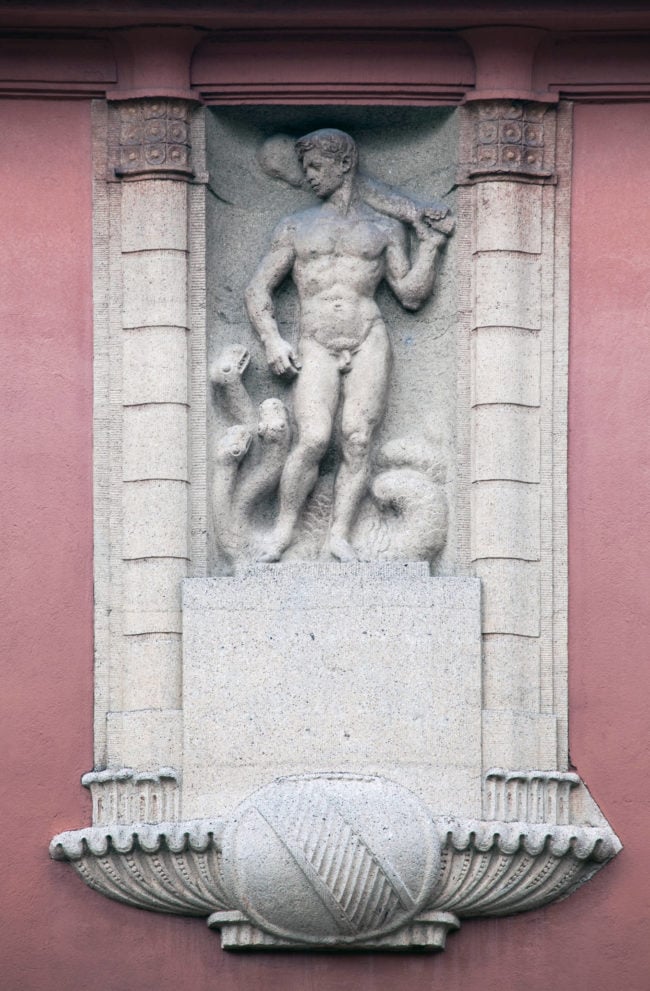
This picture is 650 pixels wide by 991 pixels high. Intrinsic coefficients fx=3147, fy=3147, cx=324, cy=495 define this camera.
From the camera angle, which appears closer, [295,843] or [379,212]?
[295,843]

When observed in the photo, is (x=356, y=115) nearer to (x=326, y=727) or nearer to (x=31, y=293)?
(x=31, y=293)

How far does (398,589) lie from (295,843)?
39.9 inches

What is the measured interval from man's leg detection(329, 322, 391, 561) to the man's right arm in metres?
0.24

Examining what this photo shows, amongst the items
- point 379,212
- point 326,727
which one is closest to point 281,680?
point 326,727

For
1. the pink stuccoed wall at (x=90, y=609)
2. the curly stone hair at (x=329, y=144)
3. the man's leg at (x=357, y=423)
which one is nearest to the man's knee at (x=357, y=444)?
the man's leg at (x=357, y=423)

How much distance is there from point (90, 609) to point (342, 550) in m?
0.96

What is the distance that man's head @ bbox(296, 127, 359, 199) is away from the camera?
468 inches

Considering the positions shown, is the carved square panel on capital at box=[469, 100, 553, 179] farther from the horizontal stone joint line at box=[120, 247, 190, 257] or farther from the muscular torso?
the horizontal stone joint line at box=[120, 247, 190, 257]

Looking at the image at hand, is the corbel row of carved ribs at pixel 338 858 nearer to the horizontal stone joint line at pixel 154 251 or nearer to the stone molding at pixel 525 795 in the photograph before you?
the stone molding at pixel 525 795

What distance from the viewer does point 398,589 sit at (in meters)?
11.5

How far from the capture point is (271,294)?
11914 millimetres

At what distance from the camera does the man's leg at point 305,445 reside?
38.5 ft

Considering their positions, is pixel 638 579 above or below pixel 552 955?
above

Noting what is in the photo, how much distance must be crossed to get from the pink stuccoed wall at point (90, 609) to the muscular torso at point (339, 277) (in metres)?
0.77
